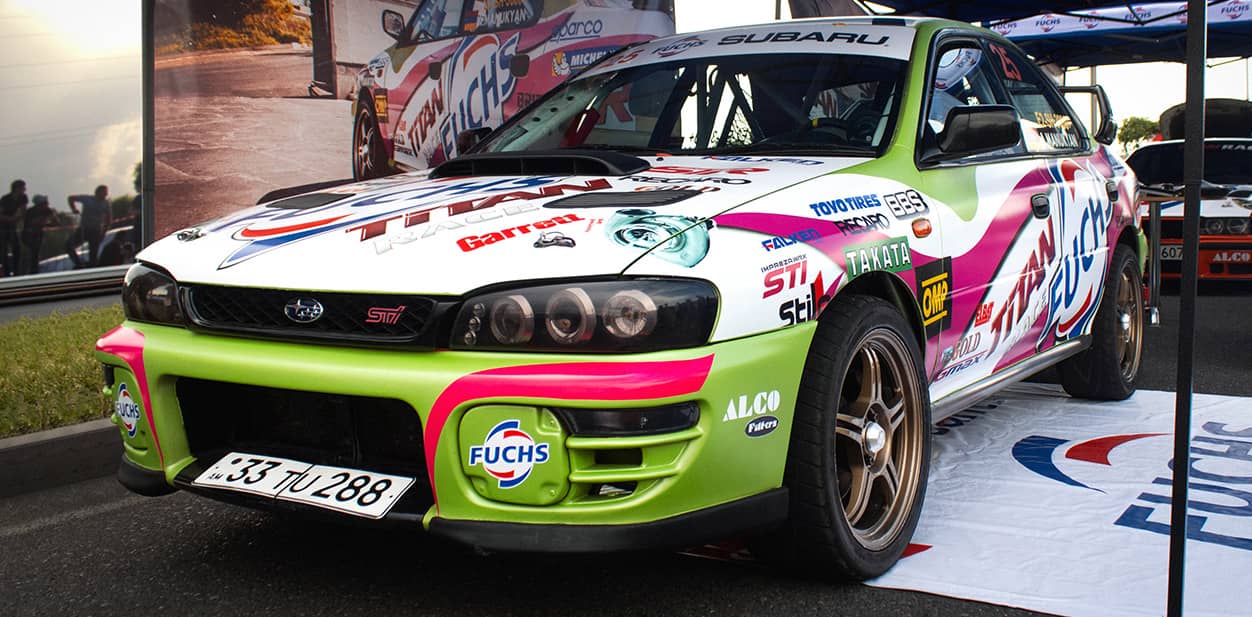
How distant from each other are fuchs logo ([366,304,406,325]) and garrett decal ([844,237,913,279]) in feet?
3.40

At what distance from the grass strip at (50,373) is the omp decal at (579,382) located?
2.56 metres

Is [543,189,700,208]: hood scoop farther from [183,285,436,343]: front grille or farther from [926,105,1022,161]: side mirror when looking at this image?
[926,105,1022,161]: side mirror

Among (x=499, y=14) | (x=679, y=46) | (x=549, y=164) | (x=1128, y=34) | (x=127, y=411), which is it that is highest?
(x=1128, y=34)

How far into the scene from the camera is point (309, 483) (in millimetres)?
2525

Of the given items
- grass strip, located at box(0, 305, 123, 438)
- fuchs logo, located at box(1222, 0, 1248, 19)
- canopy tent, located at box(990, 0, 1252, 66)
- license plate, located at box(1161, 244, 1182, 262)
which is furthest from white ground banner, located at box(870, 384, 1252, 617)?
fuchs logo, located at box(1222, 0, 1248, 19)

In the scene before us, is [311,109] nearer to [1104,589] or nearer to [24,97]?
[24,97]

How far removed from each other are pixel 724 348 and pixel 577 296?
1.03 feet

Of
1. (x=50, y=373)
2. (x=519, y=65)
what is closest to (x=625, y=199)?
(x=50, y=373)

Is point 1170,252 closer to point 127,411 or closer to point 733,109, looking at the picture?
point 733,109

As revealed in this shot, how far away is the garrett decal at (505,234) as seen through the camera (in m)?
2.43

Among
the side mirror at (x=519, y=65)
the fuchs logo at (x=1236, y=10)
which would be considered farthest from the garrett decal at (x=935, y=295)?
the fuchs logo at (x=1236, y=10)

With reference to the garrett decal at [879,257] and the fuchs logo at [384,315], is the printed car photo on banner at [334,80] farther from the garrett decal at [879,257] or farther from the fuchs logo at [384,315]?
the fuchs logo at [384,315]

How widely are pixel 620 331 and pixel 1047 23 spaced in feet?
57.7

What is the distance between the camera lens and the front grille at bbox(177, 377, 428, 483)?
251cm
